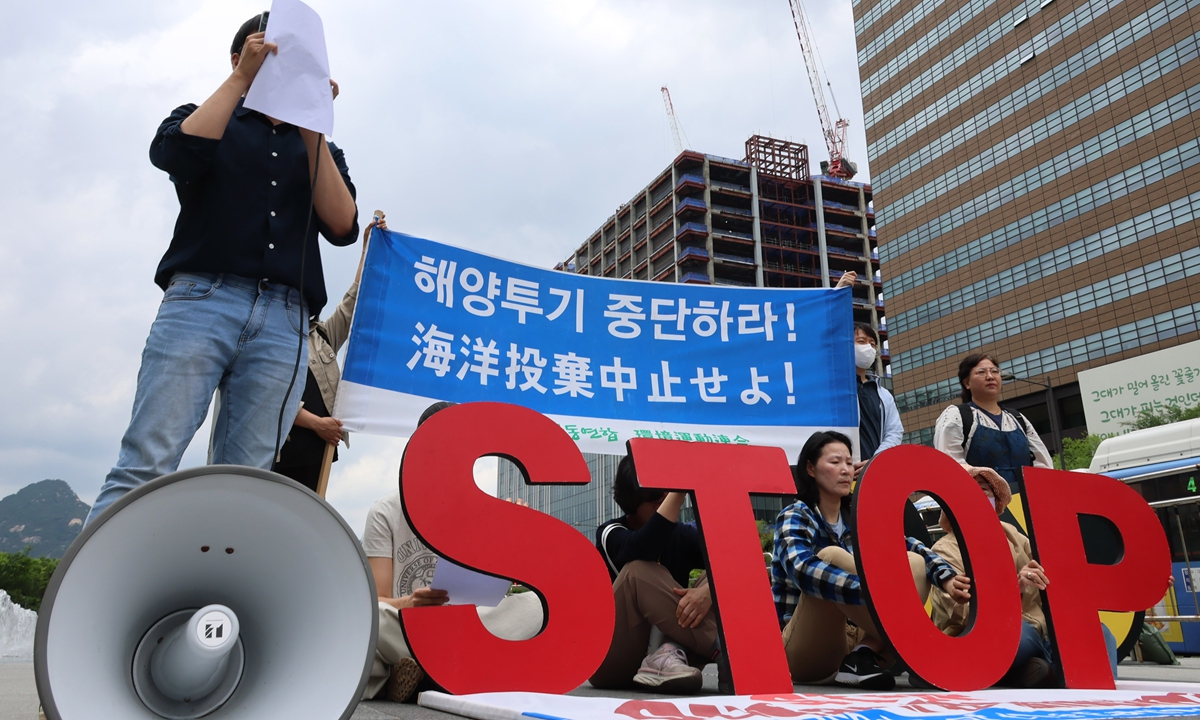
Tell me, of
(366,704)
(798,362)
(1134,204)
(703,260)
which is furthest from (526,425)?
(703,260)

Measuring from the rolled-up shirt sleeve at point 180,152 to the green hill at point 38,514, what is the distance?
16303 cm

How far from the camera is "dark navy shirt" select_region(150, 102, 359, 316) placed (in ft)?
7.55

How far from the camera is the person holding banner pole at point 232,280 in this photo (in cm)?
213

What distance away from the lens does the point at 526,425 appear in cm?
290

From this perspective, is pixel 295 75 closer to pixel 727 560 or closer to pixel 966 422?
pixel 727 560

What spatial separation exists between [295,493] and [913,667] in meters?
2.26

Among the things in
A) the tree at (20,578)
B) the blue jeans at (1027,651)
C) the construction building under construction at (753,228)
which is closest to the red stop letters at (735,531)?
the blue jeans at (1027,651)

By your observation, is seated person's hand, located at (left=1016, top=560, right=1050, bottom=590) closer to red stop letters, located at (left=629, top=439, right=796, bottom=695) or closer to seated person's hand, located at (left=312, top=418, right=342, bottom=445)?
red stop letters, located at (left=629, top=439, right=796, bottom=695)

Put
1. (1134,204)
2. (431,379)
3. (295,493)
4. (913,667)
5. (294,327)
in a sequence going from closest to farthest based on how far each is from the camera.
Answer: (295,493) → (294,327) → (913,667) → (431,379) → (1134,204)

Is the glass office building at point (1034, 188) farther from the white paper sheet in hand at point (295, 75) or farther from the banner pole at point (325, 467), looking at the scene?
the white paper sheet in hand at point (295, 75)

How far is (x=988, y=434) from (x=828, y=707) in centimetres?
268

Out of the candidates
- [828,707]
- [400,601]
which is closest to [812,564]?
[828,707]

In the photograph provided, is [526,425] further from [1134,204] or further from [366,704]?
[1134,204]

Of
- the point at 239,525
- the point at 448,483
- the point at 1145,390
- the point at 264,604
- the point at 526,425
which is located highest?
the point at 1145,390
